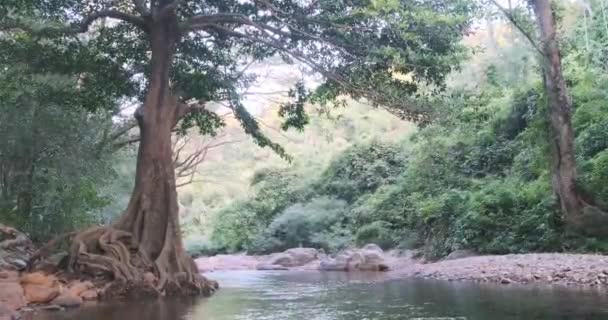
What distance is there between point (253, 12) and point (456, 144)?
12.5 meters

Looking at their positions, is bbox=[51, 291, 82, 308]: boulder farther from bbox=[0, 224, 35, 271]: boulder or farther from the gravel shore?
the gravel shore

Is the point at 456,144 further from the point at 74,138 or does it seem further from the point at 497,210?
the point at 74,138

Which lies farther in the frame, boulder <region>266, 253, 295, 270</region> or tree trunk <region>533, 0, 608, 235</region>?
boulder <region>266, 253, 295, 270</region>

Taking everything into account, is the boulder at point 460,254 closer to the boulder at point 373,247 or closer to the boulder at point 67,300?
the boulder at point 373,247

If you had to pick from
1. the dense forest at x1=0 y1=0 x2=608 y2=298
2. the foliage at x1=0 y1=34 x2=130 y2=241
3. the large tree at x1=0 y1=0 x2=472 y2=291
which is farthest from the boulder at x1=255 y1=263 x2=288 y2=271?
the large tree at x1=0 y1=0 x2=472 y2=291

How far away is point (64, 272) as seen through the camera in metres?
11.7

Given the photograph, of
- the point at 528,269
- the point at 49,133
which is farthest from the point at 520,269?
the point at 49,133

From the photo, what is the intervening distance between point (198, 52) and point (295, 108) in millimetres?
2963

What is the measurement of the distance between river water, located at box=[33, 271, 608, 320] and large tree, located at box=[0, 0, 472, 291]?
1.79 metres

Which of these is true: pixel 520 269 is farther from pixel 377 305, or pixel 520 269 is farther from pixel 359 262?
pixel 359 262

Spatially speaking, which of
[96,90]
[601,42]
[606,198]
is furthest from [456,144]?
[96,90]

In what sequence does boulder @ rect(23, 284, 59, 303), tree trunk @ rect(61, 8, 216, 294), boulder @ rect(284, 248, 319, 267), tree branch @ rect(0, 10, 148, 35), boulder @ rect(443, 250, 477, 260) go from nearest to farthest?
1. boulder @ rect(23, 284, 59, 303)
2. tree trunk @ rect(61, 8, 216, 294)
3. tree branch @ rect(0, 10, 148, 35)
4. boulder @ rect(443, 250, 477, 260)
5. boulder @ rect(284, 248, 319, 267)

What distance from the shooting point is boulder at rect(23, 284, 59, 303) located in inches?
392

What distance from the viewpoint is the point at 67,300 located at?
33.3 feet
